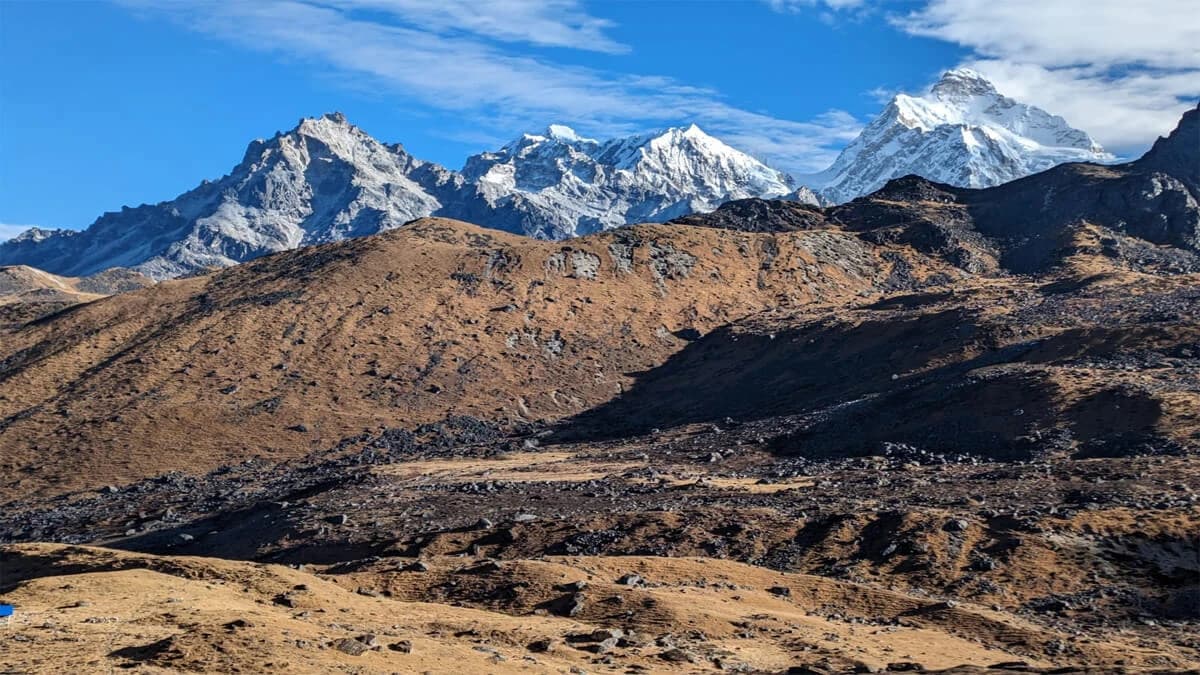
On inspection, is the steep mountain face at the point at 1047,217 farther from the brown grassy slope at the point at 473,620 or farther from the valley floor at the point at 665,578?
the brown grassy slope at the point at 473,620

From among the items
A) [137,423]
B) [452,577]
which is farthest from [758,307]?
[452,577]

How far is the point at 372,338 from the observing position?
100562mm

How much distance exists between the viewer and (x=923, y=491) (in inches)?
2030

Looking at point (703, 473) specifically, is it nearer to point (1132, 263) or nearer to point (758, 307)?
point (758, 307)

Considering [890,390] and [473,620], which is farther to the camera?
[890,390]

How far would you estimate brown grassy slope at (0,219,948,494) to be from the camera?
8406cm

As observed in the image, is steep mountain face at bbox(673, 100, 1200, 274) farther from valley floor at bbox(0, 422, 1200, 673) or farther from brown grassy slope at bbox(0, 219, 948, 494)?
valley floor at bbox(0, 422, 1200, 673)

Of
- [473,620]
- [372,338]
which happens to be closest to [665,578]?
[473,620]

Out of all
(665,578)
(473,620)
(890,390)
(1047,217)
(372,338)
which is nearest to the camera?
(473,620)

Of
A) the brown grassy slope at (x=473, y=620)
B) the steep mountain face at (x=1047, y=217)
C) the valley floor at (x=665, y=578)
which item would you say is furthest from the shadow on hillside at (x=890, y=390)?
the steep mountain face at (x=1047, y=217)

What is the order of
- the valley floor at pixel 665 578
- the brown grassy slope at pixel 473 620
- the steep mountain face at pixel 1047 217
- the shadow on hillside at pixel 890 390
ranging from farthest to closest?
the steep mountain face at pixel 1047 217
the shadow on hillside at pixel 890 390
the valley floor at pixel 665 578
the brown grassy slope at pixel 473 620

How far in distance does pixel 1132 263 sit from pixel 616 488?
3345 inches

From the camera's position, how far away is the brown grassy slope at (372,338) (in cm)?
8406

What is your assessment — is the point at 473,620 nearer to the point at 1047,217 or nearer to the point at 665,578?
the point at 665,578
